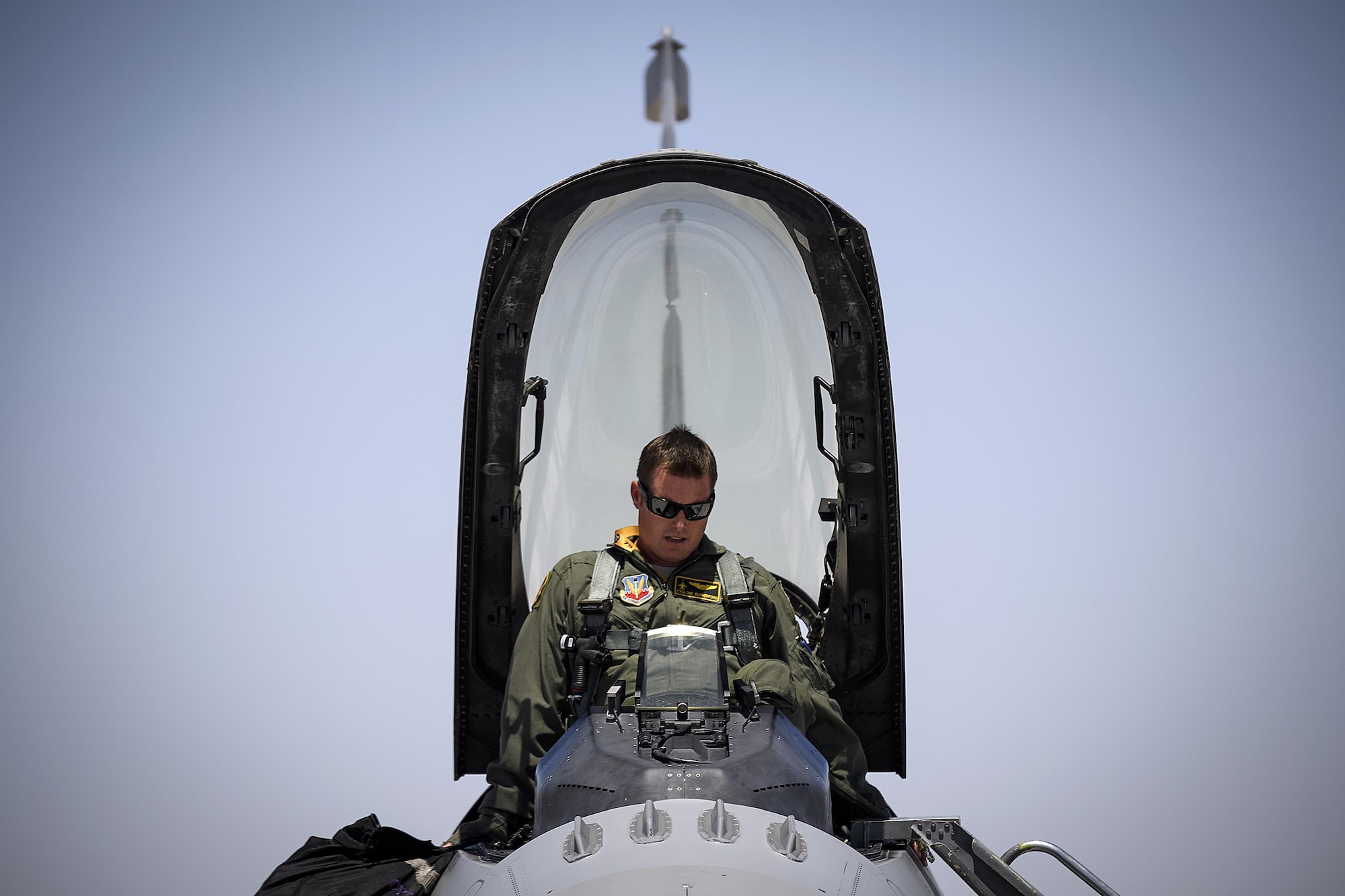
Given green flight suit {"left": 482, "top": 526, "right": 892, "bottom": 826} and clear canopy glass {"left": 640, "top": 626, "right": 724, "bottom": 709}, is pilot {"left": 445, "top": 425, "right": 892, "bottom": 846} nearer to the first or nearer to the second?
green flight suit {"left": 482, "top": 526, "right": 892, "bottom": 826}

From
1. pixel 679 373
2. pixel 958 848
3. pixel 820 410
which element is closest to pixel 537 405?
pixel 679 373

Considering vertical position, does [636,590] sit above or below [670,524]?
below

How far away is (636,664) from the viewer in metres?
2.69

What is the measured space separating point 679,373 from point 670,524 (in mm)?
720

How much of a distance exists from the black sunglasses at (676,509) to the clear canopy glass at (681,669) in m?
0.41

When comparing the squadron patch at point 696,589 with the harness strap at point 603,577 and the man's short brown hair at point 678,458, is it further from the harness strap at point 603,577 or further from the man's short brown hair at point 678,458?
the man's short brown hair at point 678,458

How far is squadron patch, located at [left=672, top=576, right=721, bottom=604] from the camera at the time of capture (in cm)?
299

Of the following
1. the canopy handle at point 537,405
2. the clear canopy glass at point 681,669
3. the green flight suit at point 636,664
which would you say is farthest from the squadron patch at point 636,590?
the canopy handle at point 537,405

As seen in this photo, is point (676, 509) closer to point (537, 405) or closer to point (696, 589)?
point (696, 589)

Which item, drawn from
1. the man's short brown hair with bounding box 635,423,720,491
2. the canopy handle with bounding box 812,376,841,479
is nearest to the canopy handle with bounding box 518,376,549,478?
the canopy handle with bounding box 812,376,841,479

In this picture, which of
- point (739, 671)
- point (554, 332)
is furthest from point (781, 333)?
point (739, 671)

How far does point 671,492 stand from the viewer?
2.89m

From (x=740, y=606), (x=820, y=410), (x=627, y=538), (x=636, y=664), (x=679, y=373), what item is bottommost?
(x=636, y=664)

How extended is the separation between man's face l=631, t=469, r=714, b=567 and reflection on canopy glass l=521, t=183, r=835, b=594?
19.8 inches
